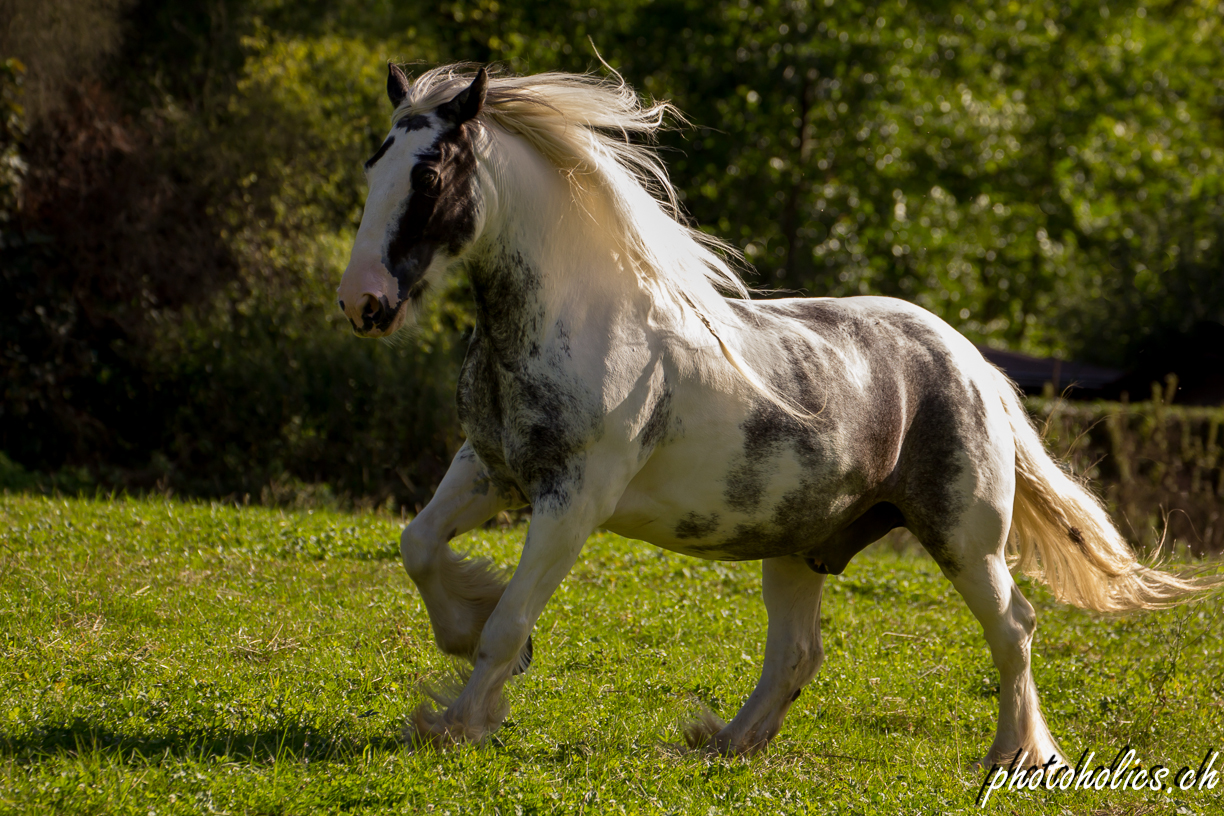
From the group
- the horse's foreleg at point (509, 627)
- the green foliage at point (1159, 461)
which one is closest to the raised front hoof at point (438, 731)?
the horse's foreleg at point (509, 627)

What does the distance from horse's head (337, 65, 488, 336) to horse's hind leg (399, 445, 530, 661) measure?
0.72 metres

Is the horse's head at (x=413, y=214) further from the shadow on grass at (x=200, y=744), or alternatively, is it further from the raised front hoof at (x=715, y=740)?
the raised front hoof at (x=715, y=740)

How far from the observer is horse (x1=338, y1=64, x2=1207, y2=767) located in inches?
143

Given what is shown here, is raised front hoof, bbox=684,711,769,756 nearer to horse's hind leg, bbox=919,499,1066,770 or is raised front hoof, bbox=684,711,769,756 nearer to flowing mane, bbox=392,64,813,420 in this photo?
horse's hind leg, bbox=919,499,1066,770

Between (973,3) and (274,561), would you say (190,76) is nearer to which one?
(274,561)

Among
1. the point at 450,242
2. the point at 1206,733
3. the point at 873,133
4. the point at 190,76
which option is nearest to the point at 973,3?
the point at 873,133

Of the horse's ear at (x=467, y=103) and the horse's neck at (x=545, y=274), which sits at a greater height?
the horse's ear at (x=467, y=103)

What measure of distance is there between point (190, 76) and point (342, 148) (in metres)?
2.64

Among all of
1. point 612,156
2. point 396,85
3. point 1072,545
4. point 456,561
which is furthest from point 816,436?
point 396,85

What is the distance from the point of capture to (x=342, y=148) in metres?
13.6

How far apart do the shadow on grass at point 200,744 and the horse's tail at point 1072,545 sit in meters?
2.92

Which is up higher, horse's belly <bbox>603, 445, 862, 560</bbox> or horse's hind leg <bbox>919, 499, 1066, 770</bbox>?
horse's belly <bbox>603, 445, 862, 560</bbox>

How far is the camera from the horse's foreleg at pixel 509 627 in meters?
3.61

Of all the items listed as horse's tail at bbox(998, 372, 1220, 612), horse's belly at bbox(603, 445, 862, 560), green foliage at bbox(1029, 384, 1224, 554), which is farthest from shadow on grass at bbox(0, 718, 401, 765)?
green foliage at bbox(1029, 384, 1224, 554)
